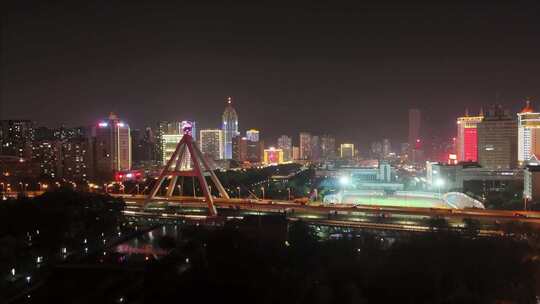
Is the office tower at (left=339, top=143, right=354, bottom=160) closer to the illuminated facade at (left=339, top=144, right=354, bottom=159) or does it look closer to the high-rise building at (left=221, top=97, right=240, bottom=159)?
the illuminated facade at (left=339, top=144, right=354, bottom=159)

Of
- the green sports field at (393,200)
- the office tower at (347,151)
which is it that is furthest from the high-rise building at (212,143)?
the green sports field at (393,200)

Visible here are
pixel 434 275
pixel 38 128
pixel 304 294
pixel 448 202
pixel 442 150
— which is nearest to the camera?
pixel 304 294

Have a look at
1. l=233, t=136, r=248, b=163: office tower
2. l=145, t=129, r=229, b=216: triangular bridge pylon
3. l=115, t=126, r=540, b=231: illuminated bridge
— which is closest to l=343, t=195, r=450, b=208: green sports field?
l=115, t=126, r=540, b=231: illuminated bridge

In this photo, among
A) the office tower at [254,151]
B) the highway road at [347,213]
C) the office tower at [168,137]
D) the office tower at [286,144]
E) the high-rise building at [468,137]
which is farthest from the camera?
the office tower at [286,144]

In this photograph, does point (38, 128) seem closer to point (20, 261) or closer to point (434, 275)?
point (20, 261)

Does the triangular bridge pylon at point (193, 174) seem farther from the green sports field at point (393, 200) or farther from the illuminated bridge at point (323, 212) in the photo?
the green sports field at point (393, 200)

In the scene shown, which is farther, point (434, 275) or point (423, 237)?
point (423, 237)

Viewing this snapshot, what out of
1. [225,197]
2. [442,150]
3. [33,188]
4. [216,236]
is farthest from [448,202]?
[442,150]
